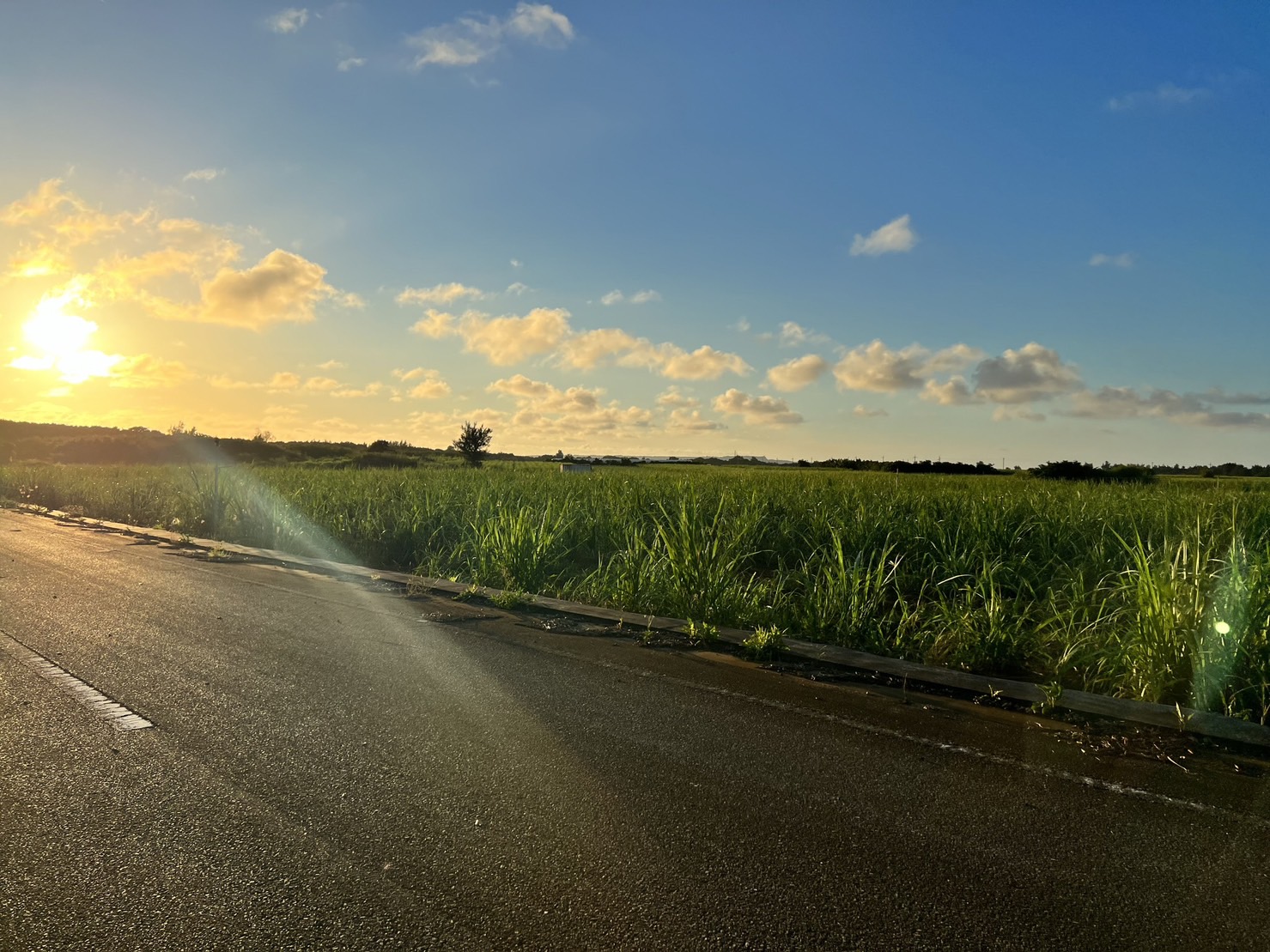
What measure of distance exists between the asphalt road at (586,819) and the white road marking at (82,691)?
9 cm

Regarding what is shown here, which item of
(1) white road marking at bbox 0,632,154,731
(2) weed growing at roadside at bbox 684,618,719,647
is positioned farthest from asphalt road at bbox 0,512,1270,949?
(2) weed growing at roadside at bbox 684,618,719,647

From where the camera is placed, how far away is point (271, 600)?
9.07 metres

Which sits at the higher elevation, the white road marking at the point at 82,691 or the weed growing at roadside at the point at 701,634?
the weed growing at roadside at the point at 701,634

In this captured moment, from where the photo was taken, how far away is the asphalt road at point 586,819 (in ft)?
9.07

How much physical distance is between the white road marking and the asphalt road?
92mm

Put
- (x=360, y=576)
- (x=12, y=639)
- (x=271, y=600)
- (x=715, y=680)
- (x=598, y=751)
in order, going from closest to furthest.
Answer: (x=598, y=751)
(x=715, y=680)
(x=12, y=639)
(x=271, y=600)
(x=360, y=576)

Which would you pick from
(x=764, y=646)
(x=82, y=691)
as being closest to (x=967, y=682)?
(x=764, y=646)

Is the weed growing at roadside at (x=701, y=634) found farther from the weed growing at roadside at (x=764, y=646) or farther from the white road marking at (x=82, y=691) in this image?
the white road marking at (x=82, y=691)

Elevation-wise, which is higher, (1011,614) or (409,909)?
(1011,614)

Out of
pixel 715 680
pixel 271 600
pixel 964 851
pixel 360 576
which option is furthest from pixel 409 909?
pixel 360 576

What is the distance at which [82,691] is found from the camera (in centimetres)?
546

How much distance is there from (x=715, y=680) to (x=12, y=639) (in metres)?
5.93

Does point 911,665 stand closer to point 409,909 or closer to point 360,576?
point 409,909

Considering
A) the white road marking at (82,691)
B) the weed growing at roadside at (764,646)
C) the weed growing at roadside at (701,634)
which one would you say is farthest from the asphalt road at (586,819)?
the weed growing at roadside at (701,634)
